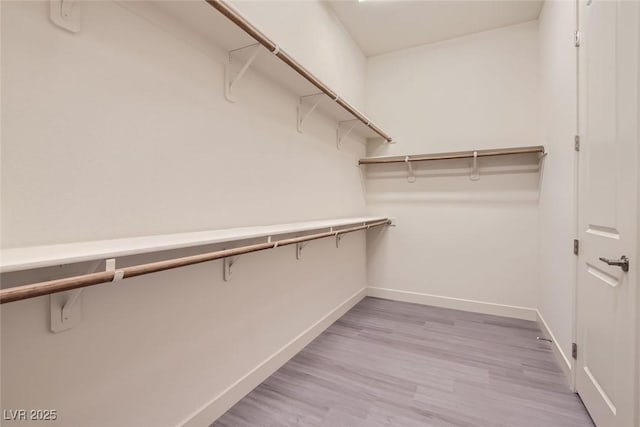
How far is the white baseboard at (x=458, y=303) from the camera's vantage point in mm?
2957

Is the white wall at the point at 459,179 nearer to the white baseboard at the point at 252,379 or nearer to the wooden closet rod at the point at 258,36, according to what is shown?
the white baseboard at the point at 252,379

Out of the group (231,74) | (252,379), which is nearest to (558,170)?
(231,74)

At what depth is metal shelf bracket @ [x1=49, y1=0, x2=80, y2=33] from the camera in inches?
36.9

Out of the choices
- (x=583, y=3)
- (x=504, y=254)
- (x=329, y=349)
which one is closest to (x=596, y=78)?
(x=583, y=3)

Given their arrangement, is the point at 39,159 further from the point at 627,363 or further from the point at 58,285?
the point at 627,363

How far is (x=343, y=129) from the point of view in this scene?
9.56 ft

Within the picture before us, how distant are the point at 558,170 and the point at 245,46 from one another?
2312 mm

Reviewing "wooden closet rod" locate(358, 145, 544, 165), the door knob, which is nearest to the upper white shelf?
→ "wooden closet rod" locate(358, 145, 544, 165)

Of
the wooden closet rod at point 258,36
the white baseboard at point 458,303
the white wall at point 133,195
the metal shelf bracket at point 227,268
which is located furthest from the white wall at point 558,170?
the metal shelf bracket at point 227,268

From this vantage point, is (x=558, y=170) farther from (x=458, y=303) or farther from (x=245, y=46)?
(x=245, y=46)

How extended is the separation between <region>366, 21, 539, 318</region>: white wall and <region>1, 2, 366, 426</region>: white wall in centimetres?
191

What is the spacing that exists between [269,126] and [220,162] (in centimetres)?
51

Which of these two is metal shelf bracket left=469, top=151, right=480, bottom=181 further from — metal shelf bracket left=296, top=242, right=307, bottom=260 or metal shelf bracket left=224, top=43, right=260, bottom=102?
metal shelf bracket left=224, top=43, right=260, bottom=102

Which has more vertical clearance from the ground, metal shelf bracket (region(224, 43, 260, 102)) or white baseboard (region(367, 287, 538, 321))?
metal shelf bracket (region(224, 43, 260, 102))
